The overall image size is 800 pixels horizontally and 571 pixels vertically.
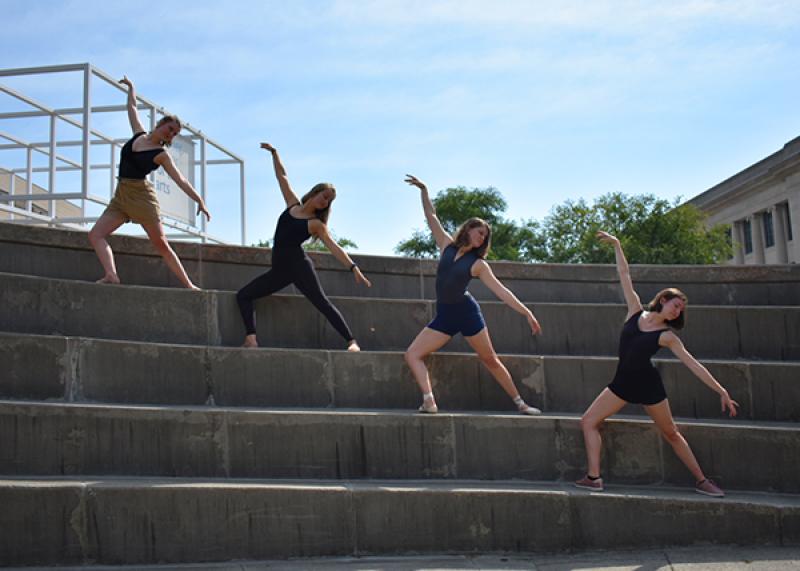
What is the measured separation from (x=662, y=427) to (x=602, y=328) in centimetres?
313

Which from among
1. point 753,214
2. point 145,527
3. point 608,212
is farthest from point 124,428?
point 753,214

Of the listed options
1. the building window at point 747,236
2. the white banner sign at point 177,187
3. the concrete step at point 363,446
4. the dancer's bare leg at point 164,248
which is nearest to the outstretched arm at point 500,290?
the concrete step at point 363,446

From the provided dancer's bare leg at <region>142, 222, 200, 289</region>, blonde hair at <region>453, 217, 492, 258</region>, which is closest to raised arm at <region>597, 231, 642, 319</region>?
blonde hair at <region>453, 217, 492, 258</region>

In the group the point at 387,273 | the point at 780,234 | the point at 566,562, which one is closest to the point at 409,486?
the point at 566,562

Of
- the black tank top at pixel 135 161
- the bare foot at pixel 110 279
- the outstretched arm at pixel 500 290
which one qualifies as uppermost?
the black tank top at pixel 135 161

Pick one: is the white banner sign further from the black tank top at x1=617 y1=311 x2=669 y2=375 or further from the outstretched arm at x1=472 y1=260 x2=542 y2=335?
the black tank top at x1=617 y1=311 x2=669 y2=375

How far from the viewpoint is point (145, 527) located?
22.2ft

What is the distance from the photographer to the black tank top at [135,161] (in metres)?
9.13

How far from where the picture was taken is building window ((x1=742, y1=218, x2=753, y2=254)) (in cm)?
5872

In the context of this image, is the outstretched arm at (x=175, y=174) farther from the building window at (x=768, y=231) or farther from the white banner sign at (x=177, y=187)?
the building window at (x=768, y=231)

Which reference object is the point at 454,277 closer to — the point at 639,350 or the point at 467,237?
the point at 467,237

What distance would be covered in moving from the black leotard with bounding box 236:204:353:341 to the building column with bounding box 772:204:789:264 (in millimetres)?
50642

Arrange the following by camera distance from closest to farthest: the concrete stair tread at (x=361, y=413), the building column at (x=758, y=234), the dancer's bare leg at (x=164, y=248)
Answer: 1. the concrete stair tread at (x=361, y=413)
2. the dancer's bare leg at (x=164, y=248)
3. the building column at (x=758, y=234)

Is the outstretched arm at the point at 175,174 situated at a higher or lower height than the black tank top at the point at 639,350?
higher
